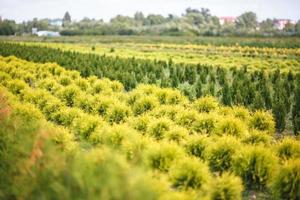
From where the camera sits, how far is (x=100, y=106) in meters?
12.0

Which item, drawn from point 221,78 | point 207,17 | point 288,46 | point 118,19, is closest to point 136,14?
point 118,19

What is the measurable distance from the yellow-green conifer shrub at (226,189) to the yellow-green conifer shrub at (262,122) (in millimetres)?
4947

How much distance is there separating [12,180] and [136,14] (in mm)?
150242

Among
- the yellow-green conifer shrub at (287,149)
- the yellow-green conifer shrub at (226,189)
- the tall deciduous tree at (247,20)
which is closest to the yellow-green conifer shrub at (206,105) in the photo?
the yellow-green conifer shrub at (287,149)

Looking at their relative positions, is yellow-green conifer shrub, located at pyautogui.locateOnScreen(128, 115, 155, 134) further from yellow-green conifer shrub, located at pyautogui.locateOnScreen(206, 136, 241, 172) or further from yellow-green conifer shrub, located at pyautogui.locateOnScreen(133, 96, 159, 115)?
yellow-green conifer shrub, located at pyautogui.locateOnScreen(206, 136, 241, 172)

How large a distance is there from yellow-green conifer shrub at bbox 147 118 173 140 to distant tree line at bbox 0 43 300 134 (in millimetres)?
4470

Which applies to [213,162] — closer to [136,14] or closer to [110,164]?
[110,164]

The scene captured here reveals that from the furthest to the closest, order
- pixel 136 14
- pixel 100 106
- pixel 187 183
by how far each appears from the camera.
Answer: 1. pixel 136 14
2. pixel 100 106
3. pixel 187 183

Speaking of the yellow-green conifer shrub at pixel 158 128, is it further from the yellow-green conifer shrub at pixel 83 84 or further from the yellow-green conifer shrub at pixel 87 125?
the yellow-green conifer shrub at pixel 83 84

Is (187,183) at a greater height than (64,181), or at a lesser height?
lesser

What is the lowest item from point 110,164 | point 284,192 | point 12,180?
point 284,192

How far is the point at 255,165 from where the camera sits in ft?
23.4

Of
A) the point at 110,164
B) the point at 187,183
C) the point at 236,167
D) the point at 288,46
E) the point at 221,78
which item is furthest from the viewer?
the point at 288,46

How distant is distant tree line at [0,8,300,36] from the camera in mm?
90812
